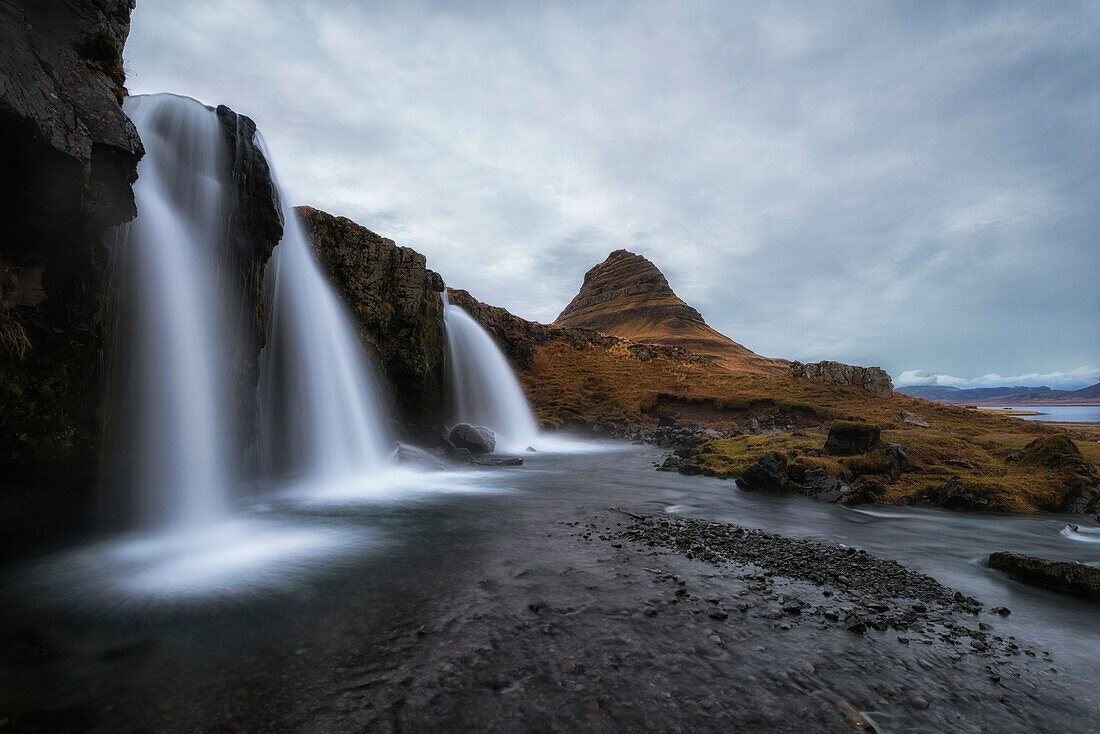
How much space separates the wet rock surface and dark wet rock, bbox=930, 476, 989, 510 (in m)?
8.14

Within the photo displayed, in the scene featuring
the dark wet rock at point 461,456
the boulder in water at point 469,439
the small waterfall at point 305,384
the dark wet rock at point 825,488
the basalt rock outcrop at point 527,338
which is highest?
the basalt rock outcrop at point 527,338

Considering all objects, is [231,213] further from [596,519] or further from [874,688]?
[874,688]

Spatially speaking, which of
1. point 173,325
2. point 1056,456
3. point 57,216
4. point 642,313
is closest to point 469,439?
point 173,325

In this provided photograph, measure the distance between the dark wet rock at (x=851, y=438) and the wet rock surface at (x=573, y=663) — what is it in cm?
1114

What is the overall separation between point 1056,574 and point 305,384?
23.4 metres

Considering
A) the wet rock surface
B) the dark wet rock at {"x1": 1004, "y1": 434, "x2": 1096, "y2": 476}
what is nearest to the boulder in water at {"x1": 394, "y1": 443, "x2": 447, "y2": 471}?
the wet rock surface

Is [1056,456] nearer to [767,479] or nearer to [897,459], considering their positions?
[897,459]

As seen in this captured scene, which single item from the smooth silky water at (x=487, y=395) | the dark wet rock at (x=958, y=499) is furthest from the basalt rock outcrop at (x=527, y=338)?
the dark wet rock at (x=958, y=499)

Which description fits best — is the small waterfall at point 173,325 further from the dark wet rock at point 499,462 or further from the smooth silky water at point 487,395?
the smooth silky water at point 487,395

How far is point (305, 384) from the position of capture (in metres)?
20.2

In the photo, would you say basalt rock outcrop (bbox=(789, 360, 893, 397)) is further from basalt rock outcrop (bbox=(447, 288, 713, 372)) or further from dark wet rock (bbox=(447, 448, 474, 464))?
dark wet rock (bbox=(447, 448, 474, 464))

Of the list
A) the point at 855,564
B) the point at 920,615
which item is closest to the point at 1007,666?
the point at 920,615

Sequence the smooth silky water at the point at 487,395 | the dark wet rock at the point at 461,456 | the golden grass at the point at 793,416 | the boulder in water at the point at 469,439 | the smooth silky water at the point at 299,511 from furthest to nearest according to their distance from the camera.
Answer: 1. the smooth silky water at the point at 487,395
2. the boulder in water at the point at 469,439
3. the dark wet rock at the point at 461,456
4. the golden grass at the point at 793,416
5. the smooth silky water at the point at 299,511

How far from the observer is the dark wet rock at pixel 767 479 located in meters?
15.8
